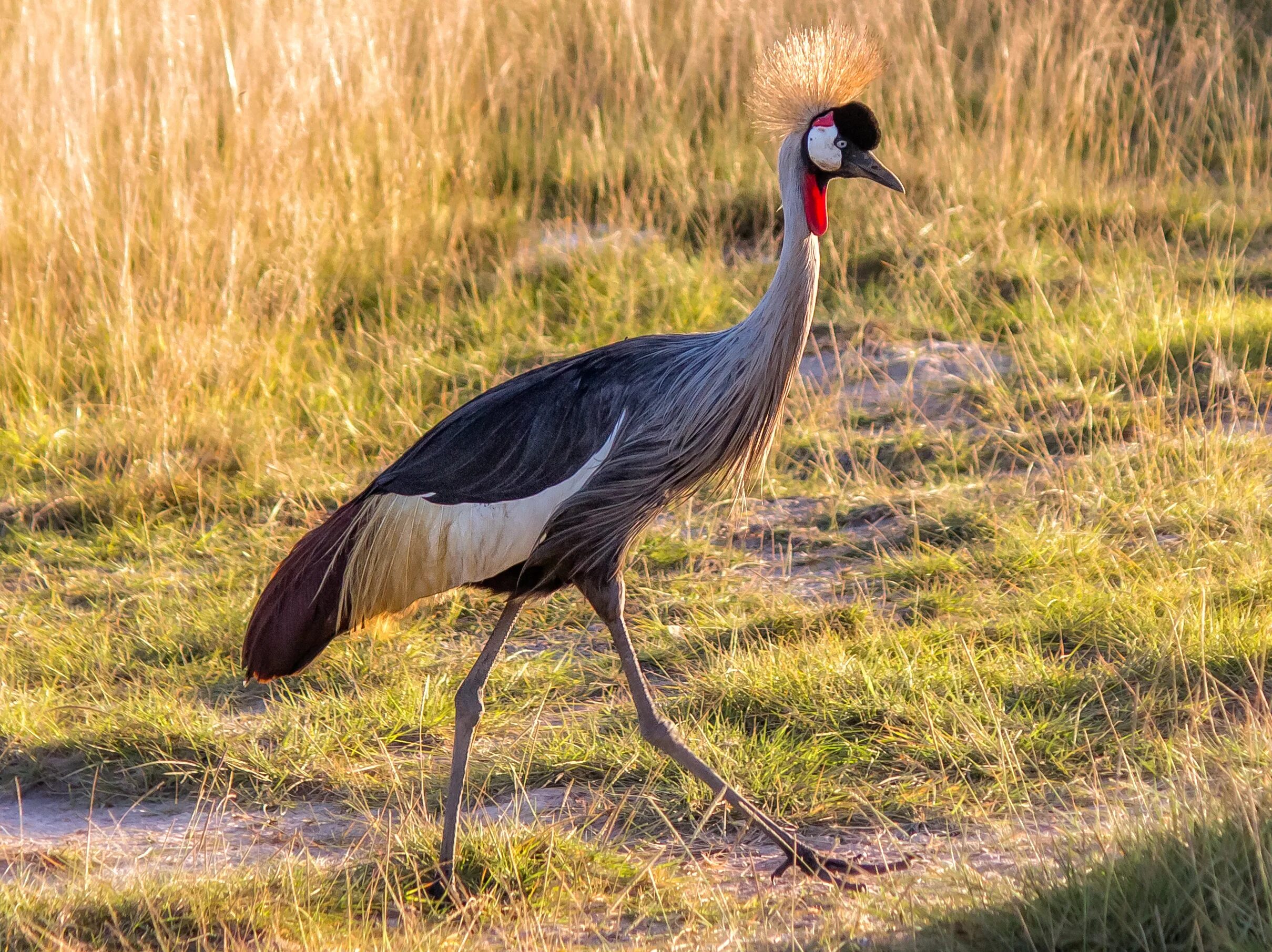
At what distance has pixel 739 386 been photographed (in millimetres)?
2852

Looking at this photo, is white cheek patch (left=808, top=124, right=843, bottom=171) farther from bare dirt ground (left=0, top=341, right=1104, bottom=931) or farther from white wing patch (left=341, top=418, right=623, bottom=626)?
bare dirt ground (left=0, top=341, right=1104, bottom=931)

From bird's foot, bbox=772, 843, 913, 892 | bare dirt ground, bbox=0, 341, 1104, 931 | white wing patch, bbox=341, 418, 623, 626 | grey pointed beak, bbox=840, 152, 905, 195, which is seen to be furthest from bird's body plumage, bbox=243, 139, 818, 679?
bird's foot, bbox=772, 843, 913, 892

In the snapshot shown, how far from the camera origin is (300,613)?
291cm

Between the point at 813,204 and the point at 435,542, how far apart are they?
1014 mm

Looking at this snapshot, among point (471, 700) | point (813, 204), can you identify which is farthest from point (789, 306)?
point (471, 700)

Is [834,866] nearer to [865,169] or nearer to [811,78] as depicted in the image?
[865,169]

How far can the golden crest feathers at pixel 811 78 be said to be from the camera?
3.06 meters

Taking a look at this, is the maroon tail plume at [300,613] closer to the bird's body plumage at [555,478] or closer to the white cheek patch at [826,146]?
the bird's body plumage at [555,478]

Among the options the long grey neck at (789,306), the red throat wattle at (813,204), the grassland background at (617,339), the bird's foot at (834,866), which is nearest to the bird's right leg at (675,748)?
the bird's foot at (834,866)

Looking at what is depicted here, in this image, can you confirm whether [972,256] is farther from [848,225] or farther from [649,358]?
[649,358]

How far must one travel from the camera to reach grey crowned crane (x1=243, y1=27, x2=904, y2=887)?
9.35ft

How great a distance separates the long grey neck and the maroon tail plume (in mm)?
889

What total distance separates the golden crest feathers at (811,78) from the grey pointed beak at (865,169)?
0.13 m

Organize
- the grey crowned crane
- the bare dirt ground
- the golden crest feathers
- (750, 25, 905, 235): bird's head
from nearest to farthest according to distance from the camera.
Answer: the bare dirt ground, the grey crowned crane, (750, 25, 905, 235): bird's head, the golden crest feathers
